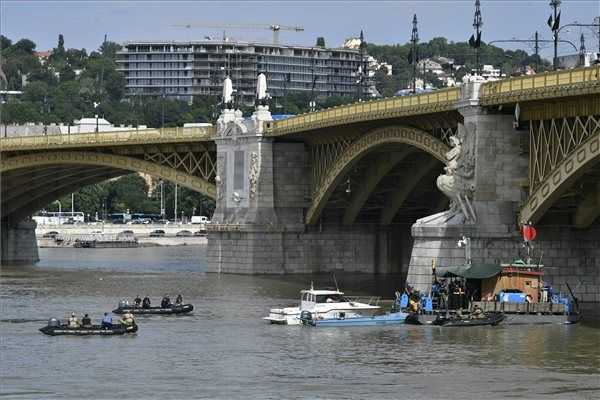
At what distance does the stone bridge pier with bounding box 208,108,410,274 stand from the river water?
88.1ft

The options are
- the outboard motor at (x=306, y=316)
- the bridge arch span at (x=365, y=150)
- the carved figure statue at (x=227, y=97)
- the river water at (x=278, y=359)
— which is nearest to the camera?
the river water at (x=278, y=359)

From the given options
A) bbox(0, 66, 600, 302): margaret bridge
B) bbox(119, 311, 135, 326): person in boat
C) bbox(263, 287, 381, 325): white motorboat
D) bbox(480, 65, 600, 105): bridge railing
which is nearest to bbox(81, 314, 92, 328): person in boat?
bbox(119, 311, 135, 326): person in boat

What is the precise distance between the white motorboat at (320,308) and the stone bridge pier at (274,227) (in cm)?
4076

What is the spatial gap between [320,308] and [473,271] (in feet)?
26.0

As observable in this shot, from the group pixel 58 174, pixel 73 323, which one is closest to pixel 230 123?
pixel 58 174

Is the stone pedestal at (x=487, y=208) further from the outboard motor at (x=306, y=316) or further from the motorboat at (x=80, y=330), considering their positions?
the motorboat at (x=80, y=330)

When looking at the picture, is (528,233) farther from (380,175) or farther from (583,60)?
(380,175)

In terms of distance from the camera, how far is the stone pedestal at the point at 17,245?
579ft

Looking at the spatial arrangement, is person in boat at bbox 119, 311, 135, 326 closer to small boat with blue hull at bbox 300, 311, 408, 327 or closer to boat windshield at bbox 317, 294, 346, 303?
small boat with blue hull at bbox 300, 311, 408, 327

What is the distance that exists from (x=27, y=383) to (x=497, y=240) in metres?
35.5

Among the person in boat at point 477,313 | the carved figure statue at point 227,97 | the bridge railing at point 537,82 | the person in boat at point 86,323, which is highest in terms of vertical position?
the carved figure statue at point 227,97

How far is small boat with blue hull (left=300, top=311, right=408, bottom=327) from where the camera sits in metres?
94.4

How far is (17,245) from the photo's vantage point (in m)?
177

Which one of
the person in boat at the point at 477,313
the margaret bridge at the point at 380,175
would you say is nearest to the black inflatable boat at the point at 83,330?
the person in boat at the point at 477,313
